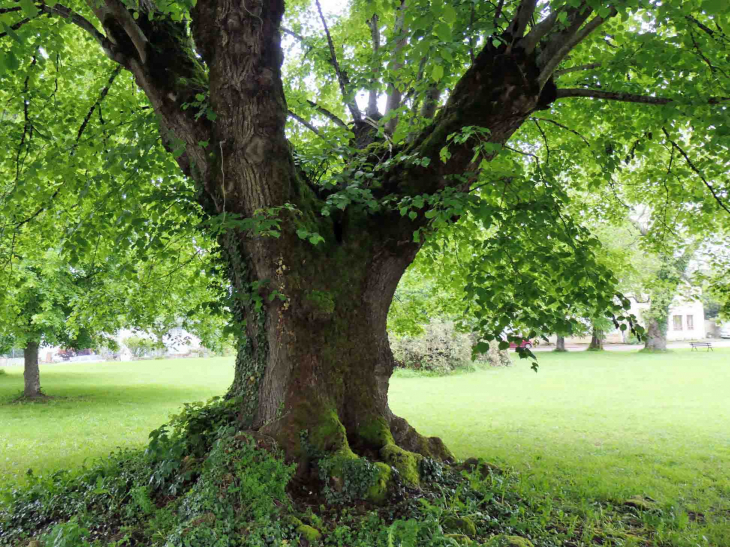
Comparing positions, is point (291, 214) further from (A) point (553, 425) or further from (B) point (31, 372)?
(B) point (31, 372)

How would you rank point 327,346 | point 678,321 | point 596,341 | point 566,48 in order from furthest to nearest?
1. point 678,321
2. point 596,341
3. point 327,346
4. point 566,48

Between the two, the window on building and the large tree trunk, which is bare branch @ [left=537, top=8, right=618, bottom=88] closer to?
the large tree trunk

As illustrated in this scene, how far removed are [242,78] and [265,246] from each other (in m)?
1.60

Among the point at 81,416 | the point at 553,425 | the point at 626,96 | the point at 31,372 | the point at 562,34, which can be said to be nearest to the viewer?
the point at 562,34

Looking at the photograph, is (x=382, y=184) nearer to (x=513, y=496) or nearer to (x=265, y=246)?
(x=265, y=246)

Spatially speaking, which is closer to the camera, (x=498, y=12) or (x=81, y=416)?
(x=498, y=12)

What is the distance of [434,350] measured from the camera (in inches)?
881

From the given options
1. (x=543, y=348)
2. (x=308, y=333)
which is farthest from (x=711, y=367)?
(x=308, y=333)

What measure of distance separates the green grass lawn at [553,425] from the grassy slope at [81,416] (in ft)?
0.13

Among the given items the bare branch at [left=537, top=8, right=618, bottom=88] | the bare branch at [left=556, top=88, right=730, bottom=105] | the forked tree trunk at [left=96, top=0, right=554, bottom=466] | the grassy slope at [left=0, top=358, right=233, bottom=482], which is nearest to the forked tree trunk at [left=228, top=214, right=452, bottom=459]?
the forked tree trunk at [left=96, top=0, right=554, bottom=466]

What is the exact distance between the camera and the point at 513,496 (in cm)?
507

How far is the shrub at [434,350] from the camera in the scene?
875 inches

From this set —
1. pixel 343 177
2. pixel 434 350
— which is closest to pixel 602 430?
pixel 343 177

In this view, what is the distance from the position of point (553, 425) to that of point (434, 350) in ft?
38.5
